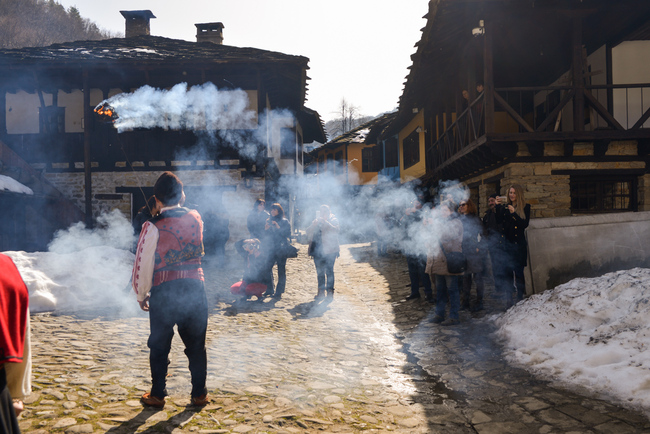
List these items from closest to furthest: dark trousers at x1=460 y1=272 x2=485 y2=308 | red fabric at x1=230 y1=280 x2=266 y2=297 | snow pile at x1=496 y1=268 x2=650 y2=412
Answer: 1. snow pile at x1=496 y1=268 x2=650 y2=412
2. dark trousers at x1=460 y1=272 x2=485 y2=308
3. red fabric at x1=230 y1=280 x2=266 y2=297

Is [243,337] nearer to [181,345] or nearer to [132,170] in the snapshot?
[181,345]

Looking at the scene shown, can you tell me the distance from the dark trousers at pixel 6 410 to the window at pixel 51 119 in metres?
15.2

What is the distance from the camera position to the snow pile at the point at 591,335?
12.6 ft

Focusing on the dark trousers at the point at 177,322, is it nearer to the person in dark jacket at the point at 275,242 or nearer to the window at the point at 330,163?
the person in dark jacket at the point at 275,242

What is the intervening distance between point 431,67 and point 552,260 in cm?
780

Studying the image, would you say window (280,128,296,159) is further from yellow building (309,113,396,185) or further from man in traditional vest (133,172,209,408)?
man in traditional vest (133,172,209,408)

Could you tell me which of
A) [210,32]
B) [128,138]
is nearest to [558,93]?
[128,138]

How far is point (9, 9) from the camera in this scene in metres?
47.9

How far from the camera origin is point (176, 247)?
140 inches

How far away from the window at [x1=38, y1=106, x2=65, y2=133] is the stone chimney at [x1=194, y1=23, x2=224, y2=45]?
21.4 feet

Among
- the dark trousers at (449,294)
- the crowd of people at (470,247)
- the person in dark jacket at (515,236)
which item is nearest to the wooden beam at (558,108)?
the crowd of people at (470,247)

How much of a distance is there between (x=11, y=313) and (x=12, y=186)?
12.3 metres

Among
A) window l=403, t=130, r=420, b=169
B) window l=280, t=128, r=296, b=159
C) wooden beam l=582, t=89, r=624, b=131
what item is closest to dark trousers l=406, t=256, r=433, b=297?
wooden beam l=582, t=89, r=624, b=131

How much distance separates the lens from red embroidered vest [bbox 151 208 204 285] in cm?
354
